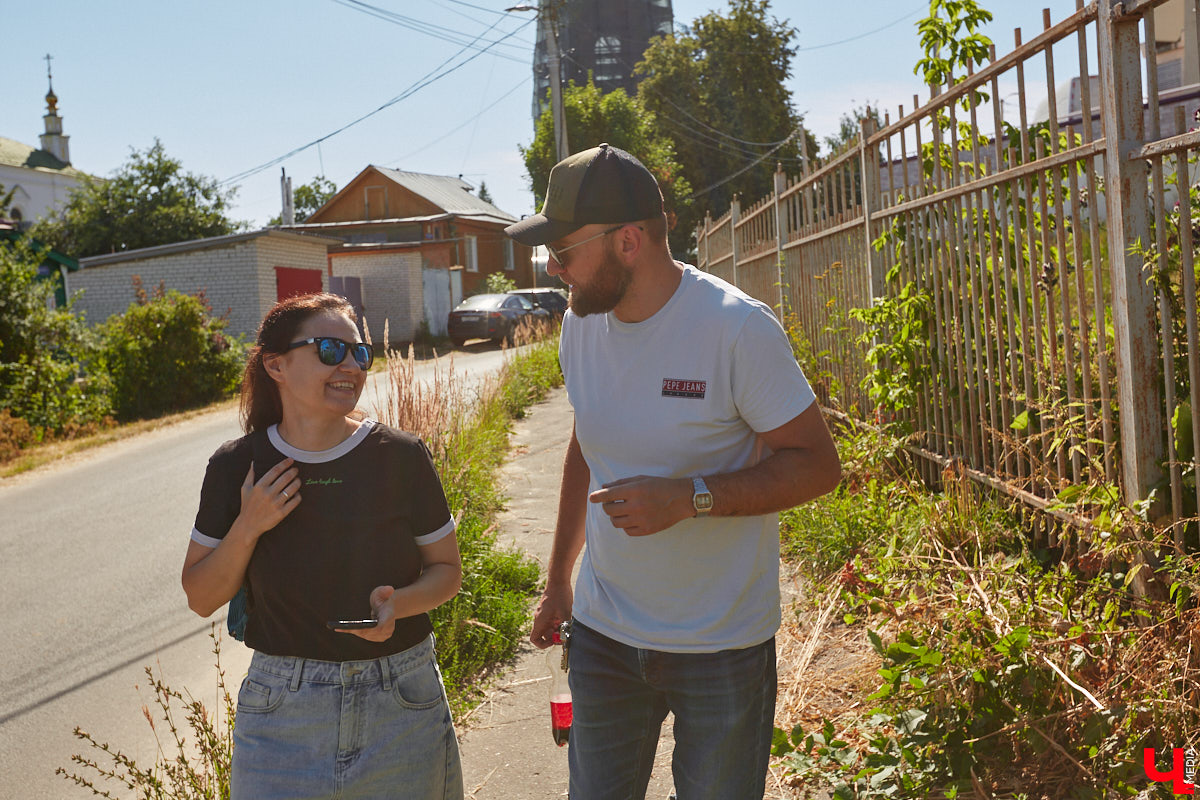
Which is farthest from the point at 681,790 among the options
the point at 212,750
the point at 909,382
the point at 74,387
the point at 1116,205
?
the point at 74,387

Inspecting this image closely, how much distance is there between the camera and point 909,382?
5367 millimetres

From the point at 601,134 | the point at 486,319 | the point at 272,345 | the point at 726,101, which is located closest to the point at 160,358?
the point at 486,319

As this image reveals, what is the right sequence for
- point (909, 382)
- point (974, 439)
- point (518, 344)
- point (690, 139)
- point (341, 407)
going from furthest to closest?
point (690, 139), point (518, 344), point (909, 382), point (974, 439), point (341, 407)

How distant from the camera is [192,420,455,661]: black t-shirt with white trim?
2.37 m

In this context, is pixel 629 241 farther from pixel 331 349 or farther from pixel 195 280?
pixel 195 280

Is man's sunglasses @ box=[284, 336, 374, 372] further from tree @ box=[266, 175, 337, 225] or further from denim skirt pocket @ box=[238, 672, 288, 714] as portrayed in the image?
tree @ box=[266, 175, 337, 225]

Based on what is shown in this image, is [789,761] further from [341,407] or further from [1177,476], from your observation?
[341,407]

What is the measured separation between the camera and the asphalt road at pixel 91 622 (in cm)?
486

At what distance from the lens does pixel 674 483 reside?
78.2 inches

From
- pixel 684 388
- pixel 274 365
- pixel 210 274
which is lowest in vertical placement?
pixel 684 388

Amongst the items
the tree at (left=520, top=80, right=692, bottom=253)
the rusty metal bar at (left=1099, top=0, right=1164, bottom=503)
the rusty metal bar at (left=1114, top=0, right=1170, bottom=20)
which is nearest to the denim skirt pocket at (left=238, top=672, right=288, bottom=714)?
the rusty metal bar at (left=1099, top=0, right=1164, bottom=503)

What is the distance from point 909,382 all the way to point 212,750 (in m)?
3.89

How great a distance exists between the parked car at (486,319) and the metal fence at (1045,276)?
2113 centimetres

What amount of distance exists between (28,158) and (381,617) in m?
67.8
